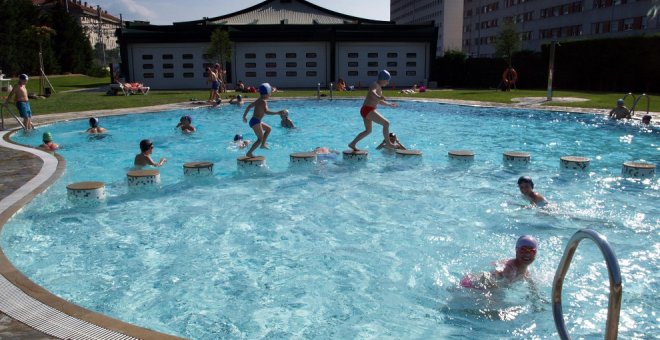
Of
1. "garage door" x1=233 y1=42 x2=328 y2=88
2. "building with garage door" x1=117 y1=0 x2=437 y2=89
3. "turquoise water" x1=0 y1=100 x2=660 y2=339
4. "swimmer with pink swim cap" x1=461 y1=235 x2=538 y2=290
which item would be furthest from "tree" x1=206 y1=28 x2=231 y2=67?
"swimmer with pink swim cap" x1=461 y1=235 x2=538 y2=290

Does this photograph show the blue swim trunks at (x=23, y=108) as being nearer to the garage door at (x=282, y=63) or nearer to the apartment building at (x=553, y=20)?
the garage door at (x=282, y=63)

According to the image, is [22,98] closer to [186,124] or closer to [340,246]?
[186,124]

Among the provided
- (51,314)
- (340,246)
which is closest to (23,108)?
(340,246)

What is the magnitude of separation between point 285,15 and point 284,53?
10518mm

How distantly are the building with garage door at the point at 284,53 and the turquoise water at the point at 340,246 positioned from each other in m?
26.1

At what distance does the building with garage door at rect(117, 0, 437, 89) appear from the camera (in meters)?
37.5

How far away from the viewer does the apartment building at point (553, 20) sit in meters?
49.4

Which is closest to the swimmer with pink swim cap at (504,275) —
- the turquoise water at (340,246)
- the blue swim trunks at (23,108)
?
the turquoise water at (340,246)

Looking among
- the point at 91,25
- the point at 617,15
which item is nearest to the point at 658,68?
the point at 617,15

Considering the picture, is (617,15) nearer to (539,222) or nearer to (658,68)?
(658,68)

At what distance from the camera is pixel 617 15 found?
51812 mm

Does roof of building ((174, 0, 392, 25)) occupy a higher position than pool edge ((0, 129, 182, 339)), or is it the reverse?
roof of building ((174, 0, 392, 25))

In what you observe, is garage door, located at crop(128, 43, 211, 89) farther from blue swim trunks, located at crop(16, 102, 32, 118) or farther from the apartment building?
the apartment building

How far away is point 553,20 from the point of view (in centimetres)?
6388
